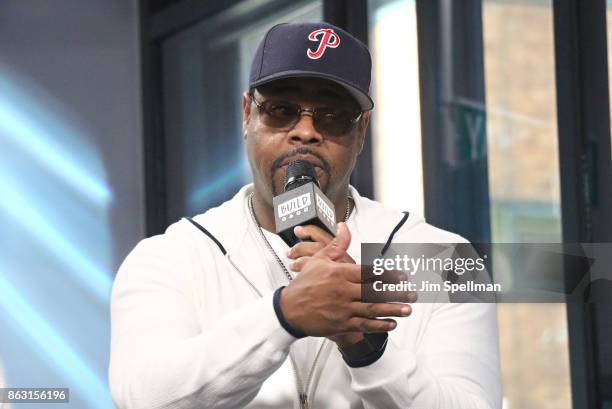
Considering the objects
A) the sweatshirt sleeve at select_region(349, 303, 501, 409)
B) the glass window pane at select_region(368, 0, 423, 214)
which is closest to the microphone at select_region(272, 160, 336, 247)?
the sweatshirt sleeve at select_region(349, 303, 501, 409)

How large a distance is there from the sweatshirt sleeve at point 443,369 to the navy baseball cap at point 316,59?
0.39 meters

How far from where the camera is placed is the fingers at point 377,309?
1.38m

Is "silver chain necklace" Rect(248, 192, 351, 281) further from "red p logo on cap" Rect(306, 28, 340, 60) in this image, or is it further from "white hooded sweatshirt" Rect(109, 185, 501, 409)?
"red p logo on cap" Rect(306, 28, 340, 60)

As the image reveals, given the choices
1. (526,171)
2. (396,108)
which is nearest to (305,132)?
(526,171)

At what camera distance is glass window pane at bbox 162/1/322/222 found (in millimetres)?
4824

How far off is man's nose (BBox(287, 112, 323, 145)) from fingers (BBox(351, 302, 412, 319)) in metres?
0.48

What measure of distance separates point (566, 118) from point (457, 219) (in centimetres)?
57

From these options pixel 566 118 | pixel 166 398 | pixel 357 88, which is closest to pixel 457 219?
pixel 566 118

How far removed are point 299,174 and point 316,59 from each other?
9.7 inches

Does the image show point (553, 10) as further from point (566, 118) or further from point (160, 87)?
point (160, 87)

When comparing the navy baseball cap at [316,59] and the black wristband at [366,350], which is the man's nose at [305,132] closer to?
the navy baseball cap at [316,59]

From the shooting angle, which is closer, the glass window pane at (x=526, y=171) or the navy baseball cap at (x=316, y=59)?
the navy baseball cap at (x=316, y=59)

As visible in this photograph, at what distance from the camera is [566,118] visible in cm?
334

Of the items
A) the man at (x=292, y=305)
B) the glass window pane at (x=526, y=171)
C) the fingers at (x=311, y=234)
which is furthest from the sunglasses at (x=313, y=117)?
the glass window pane at (x=526, y=171)
